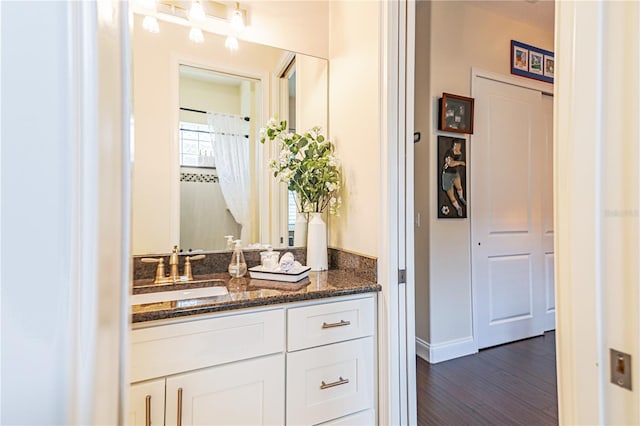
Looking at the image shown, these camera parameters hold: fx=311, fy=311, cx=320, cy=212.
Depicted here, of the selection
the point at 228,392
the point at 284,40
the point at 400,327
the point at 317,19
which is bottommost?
the point at 228,392

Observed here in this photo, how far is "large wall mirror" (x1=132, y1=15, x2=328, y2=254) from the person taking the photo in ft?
5.23

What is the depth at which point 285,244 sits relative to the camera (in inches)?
74.8

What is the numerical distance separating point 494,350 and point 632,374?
266cm

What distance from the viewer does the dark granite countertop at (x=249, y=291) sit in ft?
3.56

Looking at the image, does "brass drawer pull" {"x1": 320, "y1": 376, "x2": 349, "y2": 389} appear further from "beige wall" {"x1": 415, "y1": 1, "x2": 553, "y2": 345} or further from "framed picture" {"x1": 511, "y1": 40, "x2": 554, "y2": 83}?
"framed picture" {"x1": 511, "y1": 40, "x2": 554, "y2": 83}

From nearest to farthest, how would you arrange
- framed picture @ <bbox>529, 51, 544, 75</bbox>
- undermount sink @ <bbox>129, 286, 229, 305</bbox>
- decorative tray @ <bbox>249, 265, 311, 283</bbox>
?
undermount sink @ <bbox>129, 286, 229, 305</bbox>, decorative tray @ <bbox>249, 265, 311, 283</bbox>, framed picture @ <bbox>529, 51, 544, 75</bbox>

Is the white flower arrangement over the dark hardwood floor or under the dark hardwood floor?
over

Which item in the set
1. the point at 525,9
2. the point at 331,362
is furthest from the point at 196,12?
the point at 525,9

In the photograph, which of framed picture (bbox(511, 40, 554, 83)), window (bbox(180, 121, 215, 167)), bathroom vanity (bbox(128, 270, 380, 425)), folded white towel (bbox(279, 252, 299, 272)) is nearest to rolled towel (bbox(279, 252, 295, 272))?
folded white towel (bbox(279, 252, 299, 272))

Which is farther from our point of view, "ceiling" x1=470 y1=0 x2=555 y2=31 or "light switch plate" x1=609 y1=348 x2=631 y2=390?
"ceiling" x1=470 y1=0 x2=555 y2=31

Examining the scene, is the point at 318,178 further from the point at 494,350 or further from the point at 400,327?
the point at 494,350

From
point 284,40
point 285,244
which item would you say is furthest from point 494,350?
point 284,40

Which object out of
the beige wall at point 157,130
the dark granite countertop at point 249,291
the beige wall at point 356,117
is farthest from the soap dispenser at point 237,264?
the beige wall at point 356,117

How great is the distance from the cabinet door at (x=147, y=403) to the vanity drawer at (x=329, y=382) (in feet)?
1.54
